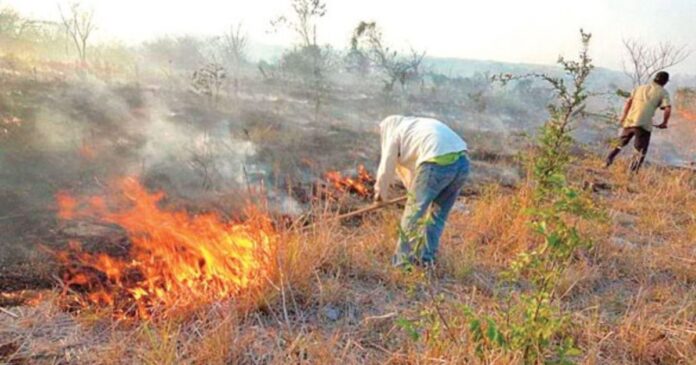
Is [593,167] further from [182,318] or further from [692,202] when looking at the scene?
[182,318]

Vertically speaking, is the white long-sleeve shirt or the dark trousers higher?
the white long-sleeve shirt

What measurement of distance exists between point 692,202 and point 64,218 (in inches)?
302

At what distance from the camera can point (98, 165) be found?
6672mm

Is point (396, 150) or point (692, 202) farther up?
point (396, 150)

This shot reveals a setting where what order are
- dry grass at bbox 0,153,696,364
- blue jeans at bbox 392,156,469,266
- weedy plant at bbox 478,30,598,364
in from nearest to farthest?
1. weedy plant at bbox 478,30,598,364
2. dry grass at bbox 0,153,696,364
3. blue jeans at bbox 392,156,469,266

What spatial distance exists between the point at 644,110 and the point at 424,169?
18.9 feet

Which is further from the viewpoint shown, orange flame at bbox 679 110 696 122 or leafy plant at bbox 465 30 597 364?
orange flame at bbox 679 110 696 122

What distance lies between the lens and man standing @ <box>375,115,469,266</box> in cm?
379

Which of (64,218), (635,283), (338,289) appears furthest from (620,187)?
(64,218)

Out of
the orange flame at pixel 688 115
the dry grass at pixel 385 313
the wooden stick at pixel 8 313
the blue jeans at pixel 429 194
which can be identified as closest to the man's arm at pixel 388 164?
the blue jeans at pixel 429 194

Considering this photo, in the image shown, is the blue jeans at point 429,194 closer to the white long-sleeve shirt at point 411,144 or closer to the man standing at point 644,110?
the white long-sleeve shirt at point 411,144

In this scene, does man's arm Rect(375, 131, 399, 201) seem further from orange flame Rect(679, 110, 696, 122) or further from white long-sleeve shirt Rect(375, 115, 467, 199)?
orange flame Rect(679, 110, 696, 122)

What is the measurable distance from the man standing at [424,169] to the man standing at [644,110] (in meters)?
4.85

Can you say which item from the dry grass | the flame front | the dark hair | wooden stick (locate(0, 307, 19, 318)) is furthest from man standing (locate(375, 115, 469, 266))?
the dark hair
